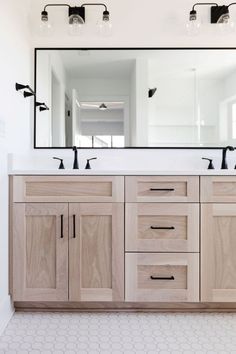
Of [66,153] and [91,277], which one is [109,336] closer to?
[91,277]

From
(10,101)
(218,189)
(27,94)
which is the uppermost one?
(27,94)

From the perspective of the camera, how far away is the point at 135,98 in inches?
95.0

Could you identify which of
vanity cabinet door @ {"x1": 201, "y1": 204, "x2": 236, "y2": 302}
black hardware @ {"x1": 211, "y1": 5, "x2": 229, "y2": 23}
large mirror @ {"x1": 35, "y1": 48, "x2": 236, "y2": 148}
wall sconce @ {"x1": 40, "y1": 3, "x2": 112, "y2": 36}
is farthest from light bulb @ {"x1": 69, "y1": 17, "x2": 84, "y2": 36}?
vanity cabinet door @ {"x1": 201, "y1": 204, "x2": 236, "y2": 302}

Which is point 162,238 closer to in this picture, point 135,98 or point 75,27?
point 135,98

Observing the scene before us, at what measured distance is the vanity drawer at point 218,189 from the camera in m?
1.89

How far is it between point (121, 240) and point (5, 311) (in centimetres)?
79

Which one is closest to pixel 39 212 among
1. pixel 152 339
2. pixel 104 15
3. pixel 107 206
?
pixel 107 206

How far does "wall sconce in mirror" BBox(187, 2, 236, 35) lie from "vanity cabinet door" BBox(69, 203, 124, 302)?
1473 mm

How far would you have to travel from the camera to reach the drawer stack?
189cm

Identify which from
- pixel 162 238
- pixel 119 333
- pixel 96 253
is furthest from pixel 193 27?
pixel 119 333

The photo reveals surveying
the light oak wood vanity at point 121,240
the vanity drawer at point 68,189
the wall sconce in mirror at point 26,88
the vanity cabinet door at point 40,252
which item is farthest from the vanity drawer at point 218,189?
the wall sconce in mirror at point 26,88

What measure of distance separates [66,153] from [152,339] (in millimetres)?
1408

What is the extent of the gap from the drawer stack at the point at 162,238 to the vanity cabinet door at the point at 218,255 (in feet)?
0.16

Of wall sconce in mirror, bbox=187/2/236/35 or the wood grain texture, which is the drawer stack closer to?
the wood grain texture
